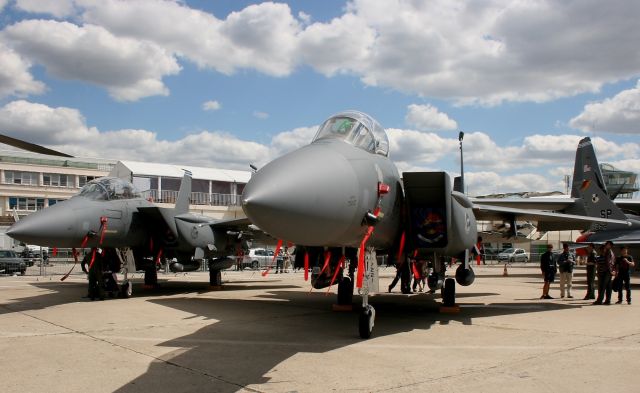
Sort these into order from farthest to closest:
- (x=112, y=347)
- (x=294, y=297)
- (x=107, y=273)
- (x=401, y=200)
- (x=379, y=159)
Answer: (x=294, y=297), (x=107, y=273), (x=401, y=200), (x=379, y=159), (x=112, y=347)

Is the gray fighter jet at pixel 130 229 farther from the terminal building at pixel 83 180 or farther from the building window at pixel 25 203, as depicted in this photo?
the building window at pixel 25 203

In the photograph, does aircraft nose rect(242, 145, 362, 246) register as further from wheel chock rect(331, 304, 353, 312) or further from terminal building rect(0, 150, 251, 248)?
terminal building rect(0, 150, 251, 248)

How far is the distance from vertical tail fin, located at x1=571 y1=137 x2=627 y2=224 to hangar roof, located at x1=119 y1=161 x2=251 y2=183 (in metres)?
25.6

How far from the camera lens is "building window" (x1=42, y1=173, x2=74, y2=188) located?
55.8 m

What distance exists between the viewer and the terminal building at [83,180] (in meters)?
39.6

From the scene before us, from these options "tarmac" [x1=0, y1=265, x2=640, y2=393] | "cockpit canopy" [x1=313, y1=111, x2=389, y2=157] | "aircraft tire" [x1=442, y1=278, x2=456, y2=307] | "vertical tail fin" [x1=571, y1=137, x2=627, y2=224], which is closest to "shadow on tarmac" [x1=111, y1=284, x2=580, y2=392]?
"tarmac" [x1=0, y1=265, x2=640, y2=393]

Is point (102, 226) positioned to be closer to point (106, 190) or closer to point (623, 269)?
point (106, 190)

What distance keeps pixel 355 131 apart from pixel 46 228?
6129mm

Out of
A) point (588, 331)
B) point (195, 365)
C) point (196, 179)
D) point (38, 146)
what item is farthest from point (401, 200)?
point (196, 179)

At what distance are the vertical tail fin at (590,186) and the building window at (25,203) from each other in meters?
50.2

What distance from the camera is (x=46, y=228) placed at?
9828 millimetres

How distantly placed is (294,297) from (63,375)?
27.0 ft

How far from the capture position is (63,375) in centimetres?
510

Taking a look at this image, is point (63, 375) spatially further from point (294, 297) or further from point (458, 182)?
point (458, 182)
